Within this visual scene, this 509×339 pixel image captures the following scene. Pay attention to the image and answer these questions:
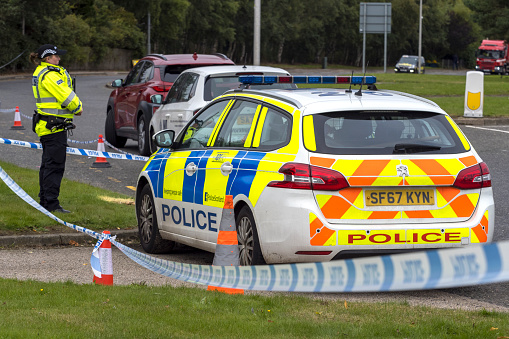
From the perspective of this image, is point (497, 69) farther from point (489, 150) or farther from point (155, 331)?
point (155, 331)

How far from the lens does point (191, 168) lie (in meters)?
7.69

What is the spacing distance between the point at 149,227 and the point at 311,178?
267 cm

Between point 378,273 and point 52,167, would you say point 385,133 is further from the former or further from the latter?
point 52,167

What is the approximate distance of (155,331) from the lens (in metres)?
4.95

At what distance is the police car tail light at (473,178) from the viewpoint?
6.53 metres

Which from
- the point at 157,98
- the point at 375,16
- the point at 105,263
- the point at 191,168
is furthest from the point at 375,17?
the point at 105,263

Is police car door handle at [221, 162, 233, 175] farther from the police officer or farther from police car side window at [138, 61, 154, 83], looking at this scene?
police car side window at [138, 61, 154, 83]

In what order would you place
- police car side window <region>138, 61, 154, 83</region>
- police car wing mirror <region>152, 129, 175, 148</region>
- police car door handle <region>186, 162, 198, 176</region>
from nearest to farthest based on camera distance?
police car door handle <region>186, 162, 198, 176</region> → police car wing mirror <region>152, 129, 175, 148</region> → police car side window <region>138, 61, 154, 83</region>

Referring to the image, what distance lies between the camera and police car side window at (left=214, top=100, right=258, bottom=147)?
732cm

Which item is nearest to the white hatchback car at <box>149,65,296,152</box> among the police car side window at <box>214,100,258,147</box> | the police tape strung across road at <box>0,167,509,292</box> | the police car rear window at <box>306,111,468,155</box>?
the police car side window at <box>214,100,258,147</box>

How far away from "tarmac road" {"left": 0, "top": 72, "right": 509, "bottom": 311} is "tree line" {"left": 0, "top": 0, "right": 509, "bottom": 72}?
1546 inches

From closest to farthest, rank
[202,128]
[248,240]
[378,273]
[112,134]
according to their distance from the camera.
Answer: [378,273] < [248,240] < [202,128] < [112,134]

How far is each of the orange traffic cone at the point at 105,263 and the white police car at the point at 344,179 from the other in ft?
3.61

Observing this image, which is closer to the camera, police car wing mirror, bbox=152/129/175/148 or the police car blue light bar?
the police car blue light bar
